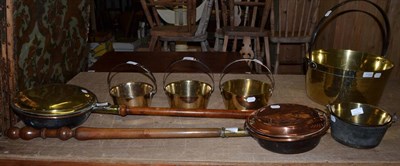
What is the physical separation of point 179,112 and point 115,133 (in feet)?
0.65

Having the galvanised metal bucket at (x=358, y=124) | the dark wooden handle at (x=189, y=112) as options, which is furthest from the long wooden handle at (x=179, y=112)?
the galvanised metal bucket at (x=358, y=124)

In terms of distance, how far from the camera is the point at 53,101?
37.8 inches

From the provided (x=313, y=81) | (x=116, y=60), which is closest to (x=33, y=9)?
(x=116, y=60)

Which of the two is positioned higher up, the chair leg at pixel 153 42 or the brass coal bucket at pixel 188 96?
the brass coal bucket at pixel 188 96

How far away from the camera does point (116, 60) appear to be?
1.87m

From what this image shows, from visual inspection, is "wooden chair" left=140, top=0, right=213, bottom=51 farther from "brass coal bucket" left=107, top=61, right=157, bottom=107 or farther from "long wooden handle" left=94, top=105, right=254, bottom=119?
"long wooden handle" left=94, top=105, right=254, bottom=119

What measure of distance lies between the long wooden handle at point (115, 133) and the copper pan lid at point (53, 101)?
0.05 metres

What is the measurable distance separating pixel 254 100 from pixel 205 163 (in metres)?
0.29

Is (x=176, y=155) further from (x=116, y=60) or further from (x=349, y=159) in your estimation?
(x=116, y=60)

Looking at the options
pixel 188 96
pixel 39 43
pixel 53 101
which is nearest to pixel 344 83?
pixel 188 96

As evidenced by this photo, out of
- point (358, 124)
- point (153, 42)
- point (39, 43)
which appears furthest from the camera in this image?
point (153, 42)

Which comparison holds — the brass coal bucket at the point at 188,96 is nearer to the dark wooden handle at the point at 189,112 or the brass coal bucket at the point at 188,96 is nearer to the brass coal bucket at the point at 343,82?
the dark wooden handle at the point at 189,112

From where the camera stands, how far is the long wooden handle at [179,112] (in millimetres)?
981

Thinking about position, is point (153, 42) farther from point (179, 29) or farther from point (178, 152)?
point (178, 152)
